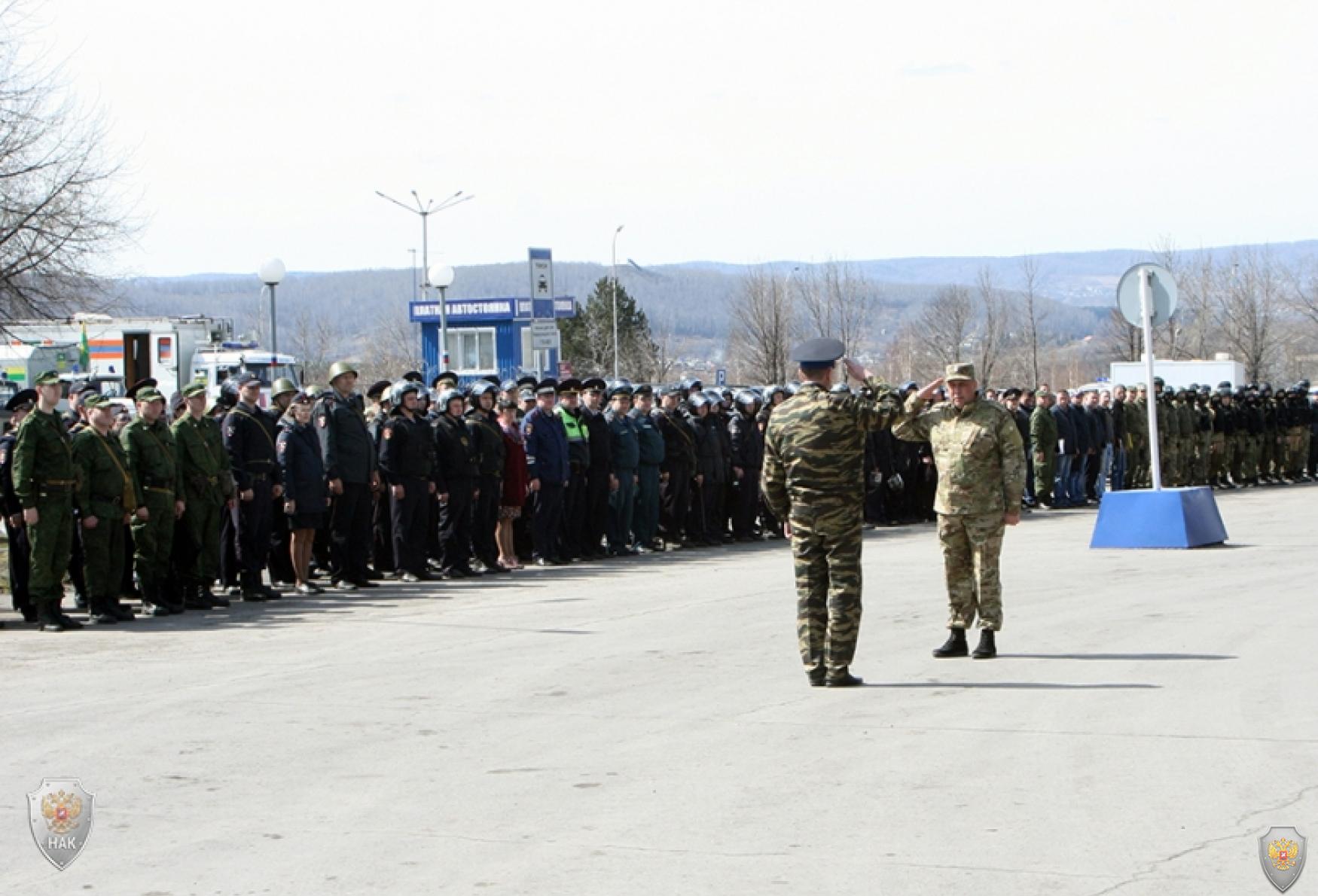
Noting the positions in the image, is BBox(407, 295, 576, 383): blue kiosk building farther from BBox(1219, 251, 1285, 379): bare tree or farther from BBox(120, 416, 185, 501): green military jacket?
BBox(120, 416, 185, 501): green military jacket

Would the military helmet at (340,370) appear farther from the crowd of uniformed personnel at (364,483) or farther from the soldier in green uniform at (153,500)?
the soldier in green uniform at (153,500)

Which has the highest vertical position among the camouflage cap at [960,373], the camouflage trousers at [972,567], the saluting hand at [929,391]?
the camouflage cap at [960,373]

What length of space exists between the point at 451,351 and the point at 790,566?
6130cm

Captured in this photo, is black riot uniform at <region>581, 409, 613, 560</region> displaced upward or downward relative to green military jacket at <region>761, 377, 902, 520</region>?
downward

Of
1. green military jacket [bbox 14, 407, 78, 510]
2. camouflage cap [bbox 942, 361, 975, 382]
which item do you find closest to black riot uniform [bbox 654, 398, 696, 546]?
green military jacket [bbox 14, 407, 78, 510]

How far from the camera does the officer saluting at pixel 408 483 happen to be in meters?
18.7

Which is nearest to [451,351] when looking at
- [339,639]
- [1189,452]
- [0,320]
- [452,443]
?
[1189,452]

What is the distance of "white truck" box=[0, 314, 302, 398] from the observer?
5147 centimetres

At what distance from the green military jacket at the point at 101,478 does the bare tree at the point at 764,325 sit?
6051 cm

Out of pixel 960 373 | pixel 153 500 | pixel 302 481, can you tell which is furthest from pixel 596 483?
pixel 960 373

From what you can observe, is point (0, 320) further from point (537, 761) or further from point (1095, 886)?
point (1095, 886)

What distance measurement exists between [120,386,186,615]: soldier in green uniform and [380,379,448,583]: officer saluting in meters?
3.26

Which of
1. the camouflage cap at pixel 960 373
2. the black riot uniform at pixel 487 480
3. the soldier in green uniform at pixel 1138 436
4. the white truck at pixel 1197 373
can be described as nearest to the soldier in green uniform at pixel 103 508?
the black riot uniform at pixel 487 480

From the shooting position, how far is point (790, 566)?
62.9 ft
